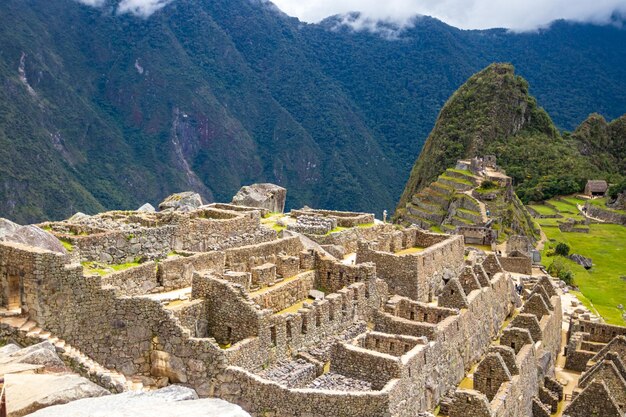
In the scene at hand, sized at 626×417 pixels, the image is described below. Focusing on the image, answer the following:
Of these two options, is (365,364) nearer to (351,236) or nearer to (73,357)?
(73,357)

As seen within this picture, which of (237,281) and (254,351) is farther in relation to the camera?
(237,281)

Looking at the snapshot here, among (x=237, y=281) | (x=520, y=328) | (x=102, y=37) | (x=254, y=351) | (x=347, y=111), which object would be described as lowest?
(x=520, y=328)

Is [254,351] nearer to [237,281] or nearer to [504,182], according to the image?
[237,281]

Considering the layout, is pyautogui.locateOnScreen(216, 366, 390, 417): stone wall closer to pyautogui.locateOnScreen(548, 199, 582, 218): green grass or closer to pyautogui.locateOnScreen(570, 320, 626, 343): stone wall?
pyautogui.locateOnScreen(570, 320, 626, 343): stone wall

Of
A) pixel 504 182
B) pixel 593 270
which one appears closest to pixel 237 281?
pixel 593 270

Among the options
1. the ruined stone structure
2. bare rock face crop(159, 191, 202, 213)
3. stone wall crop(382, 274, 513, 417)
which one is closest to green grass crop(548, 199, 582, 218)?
the ruined stone structure

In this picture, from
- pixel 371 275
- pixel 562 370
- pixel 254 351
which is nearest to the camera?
pixel 254 351
